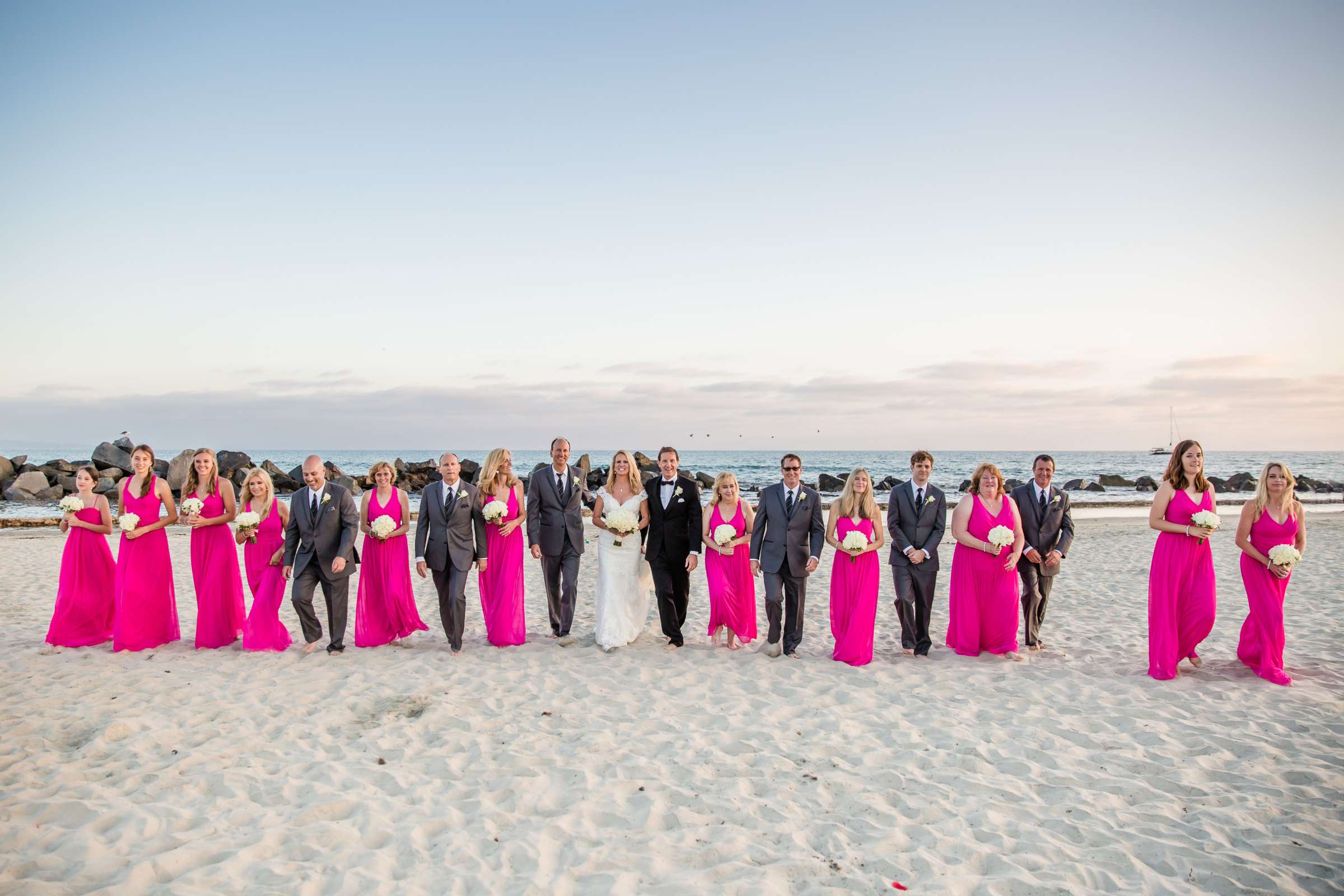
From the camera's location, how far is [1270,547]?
6586 millimetres

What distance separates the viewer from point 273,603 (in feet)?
24.8

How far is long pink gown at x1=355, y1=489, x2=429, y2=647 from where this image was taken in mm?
7781

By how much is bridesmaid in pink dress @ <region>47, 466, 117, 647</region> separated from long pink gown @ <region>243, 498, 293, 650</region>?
1.63 meters

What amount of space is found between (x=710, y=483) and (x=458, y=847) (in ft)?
118

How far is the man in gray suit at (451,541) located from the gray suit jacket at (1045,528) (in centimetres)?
582

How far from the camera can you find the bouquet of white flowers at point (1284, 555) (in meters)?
6.33

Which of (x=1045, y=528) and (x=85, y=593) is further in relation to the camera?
(x=85, y=593)

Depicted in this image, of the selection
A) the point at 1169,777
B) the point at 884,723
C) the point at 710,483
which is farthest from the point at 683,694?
the point at 710,483

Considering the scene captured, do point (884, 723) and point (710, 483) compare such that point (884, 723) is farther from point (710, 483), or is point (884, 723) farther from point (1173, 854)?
point (710, 483)

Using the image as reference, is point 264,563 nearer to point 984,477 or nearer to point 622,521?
point 622,521

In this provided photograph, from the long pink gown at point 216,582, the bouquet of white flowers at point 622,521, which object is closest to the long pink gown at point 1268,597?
the bouquet of white flowers at point 622,521

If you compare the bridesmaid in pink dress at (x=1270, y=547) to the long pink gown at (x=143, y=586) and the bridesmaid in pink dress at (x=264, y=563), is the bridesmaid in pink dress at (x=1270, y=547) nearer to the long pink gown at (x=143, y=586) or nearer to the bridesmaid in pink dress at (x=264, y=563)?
the bridesmaid in pink dress at (x=264, y=563)

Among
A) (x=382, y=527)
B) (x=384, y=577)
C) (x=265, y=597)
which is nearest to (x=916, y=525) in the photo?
(x=382, y=527)

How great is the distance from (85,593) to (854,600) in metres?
8.22
